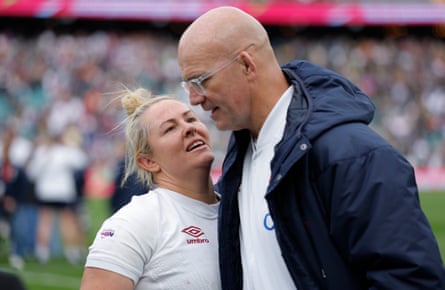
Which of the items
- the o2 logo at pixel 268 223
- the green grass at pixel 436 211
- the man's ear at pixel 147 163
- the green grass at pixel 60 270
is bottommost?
the green grass at pixel 436 211

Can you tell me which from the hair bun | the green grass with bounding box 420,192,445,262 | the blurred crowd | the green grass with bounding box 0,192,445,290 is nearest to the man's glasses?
the hair bun

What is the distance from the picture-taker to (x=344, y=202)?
3023 mm

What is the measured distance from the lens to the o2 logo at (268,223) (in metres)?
3.37

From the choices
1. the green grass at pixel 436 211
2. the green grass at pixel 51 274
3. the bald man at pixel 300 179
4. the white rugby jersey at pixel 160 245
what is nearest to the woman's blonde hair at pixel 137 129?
the white rugby jersey at pixel 160 245

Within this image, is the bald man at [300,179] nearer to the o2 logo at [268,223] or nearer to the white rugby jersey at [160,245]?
the o2 logo at [268,223]

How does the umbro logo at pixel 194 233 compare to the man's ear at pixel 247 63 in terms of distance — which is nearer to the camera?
the man's ear at pixel 247 63

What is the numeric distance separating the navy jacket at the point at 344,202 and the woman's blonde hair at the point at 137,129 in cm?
89

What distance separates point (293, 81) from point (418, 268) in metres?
0.86

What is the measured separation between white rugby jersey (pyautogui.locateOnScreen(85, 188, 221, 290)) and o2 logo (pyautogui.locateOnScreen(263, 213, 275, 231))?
0.41m

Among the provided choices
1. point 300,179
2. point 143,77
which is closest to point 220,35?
point 300,179

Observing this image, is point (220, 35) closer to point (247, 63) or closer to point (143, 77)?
point (247, 63)

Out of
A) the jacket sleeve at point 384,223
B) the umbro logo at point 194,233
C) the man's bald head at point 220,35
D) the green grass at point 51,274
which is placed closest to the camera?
the jacket sleeve at point 384,223

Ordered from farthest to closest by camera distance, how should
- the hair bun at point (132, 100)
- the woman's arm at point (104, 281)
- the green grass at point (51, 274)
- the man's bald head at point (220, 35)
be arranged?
the green grass at point (51, 274) < the hair bun at point (132, 100) < the woman's arm at point (104, 281) < the man's bald head at point (220, 35)

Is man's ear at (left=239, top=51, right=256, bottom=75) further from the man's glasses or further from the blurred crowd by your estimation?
the blurred crowd
